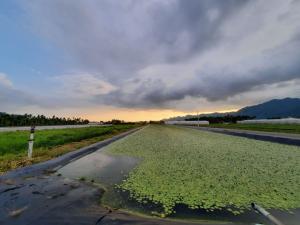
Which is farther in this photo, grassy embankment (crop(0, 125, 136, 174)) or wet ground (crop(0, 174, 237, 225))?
grassy embankment (crop(0, 125, 136, 174))

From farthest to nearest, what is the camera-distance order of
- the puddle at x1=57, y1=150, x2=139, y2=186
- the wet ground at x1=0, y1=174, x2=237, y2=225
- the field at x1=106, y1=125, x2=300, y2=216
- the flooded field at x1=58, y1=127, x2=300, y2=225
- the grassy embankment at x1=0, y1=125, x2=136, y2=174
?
the grassy embankment at x1=0, y1=125, x2=136, y2=174 → the puddle at x1=57, y1=150, x2=139, y2=186 → the field at x1=106, y1=125, x2=300, y2=216 → the flooded field at x1=58, y1=127, x2=300, y2=225 → the wet ground at x1=0, y1=174, x2=237, y2=225

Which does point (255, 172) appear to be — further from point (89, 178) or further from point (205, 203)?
point (89, 178)

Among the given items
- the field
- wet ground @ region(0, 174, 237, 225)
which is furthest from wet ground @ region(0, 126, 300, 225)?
the field

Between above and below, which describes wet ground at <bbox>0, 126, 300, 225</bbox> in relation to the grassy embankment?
below

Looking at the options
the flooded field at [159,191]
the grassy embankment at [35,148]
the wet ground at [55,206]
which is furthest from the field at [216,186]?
the grassy embankment at [35,148]

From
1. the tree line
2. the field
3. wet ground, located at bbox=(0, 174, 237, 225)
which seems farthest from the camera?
the tree line

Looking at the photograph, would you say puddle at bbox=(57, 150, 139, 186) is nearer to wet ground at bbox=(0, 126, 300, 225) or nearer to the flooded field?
the flooded field

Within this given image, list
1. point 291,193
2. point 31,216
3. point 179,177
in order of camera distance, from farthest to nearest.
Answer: point 179,177
point 291,193
point 31,216

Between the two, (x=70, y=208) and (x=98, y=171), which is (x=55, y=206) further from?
(x=98, y=171)

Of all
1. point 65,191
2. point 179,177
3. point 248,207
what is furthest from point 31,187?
point 248,207

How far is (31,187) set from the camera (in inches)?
259

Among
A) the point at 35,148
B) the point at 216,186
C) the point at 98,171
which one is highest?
the point at 35,148

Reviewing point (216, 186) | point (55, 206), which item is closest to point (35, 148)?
point (216, 186)

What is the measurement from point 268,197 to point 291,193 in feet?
2.51
